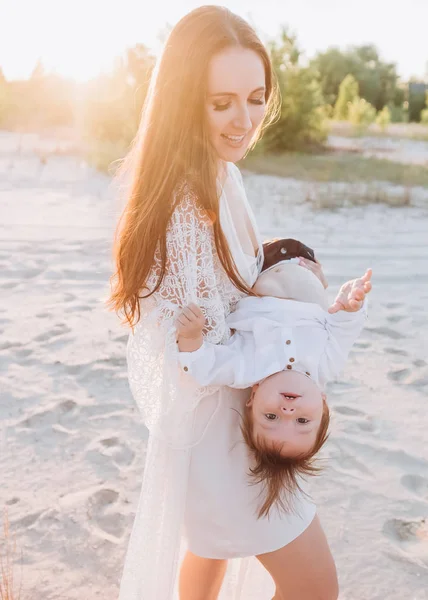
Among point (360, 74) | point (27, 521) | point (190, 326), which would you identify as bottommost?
point (27, 521)

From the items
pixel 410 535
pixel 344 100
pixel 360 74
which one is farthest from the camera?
pixel 360 74

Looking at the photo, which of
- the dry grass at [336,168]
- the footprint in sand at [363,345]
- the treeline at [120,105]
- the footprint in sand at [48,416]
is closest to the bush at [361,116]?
the treeline at [120,105]

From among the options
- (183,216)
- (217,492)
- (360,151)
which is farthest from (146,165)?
(360,151)

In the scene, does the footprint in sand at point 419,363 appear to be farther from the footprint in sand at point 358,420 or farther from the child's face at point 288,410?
the child's face at point 288,410

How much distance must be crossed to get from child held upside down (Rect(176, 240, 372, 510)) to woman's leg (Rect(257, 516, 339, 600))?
0.54 feet

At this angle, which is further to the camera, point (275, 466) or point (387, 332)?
point (387, 332)

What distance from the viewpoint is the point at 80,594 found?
2.42m

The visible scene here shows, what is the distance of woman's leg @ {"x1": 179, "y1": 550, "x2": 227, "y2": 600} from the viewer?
1967 mm

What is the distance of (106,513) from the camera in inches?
112

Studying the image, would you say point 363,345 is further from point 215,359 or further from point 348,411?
point 215,359

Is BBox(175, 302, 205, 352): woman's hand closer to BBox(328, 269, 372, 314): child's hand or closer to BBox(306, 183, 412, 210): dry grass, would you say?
BBox(328, 269, 372, 314): child's hand

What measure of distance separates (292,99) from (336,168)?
9.24 feet

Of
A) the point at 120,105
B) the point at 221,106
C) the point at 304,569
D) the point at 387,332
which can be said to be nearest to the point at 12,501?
the point at 304,569

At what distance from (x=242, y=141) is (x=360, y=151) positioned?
547 inches
